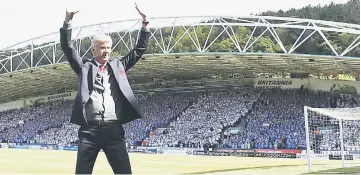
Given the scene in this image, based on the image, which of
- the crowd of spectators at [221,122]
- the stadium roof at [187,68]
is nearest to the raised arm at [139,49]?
the crowd of spectators at [221,122]

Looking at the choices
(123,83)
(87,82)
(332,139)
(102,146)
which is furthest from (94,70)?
(332,139)

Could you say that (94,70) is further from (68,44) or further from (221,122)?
(221,122)

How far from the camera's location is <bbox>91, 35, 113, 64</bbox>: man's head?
172 inches

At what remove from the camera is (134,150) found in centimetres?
3816

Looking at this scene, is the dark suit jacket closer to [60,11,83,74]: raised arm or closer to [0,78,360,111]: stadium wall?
[60,11,83,74]: raised arm

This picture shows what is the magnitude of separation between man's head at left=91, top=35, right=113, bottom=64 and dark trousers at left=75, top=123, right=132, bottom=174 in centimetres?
64

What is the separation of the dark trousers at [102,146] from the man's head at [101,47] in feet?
2.09

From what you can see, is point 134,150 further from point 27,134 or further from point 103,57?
point 103,57

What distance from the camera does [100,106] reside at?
14.1ft

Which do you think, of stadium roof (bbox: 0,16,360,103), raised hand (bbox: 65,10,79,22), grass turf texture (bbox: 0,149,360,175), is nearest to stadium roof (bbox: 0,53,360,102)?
stadium roof (bbox: 0,16,360,103)

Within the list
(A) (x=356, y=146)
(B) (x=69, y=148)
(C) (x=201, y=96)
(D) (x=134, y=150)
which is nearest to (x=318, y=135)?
(A) (x=356, y=146)

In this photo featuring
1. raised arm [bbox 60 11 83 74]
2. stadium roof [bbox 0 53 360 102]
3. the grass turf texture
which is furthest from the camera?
stadium roof [bbox 0 53 360 102]

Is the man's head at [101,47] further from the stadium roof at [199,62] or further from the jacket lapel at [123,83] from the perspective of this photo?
the stadium roof at [199,62]

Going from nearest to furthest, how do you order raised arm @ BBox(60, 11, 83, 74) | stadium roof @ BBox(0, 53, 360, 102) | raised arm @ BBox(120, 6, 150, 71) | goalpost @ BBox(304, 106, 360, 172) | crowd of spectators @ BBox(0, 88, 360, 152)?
raised arm @ BBox(60, 11, 83, 74)
raised arm @ BBox(120, 6, 150, 71)
goalpost @ BBox(304, 106, 360, 172)
crowd of spectators @ BBox(0, 88, 360, 152)
stadium roof @ BBox(0, 53, 360, 102)
